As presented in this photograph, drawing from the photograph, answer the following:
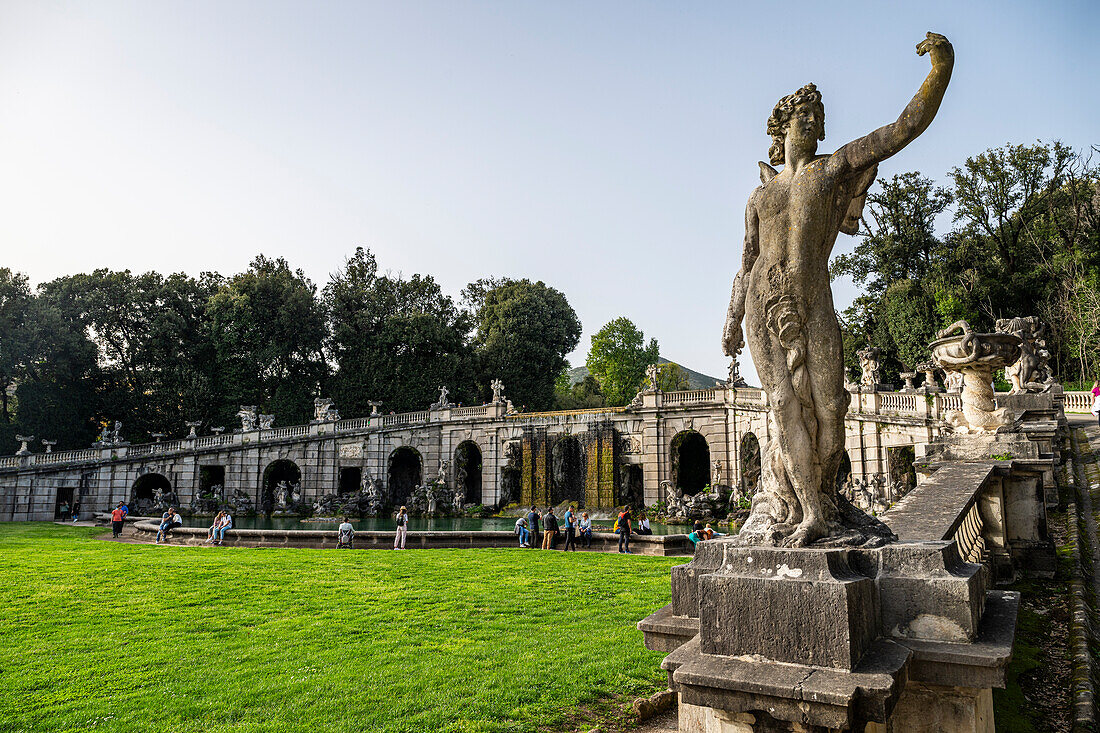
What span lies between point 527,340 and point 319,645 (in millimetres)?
42147

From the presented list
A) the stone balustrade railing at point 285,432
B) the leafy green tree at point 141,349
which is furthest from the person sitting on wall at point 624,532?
the leafy green tree at point 141,349

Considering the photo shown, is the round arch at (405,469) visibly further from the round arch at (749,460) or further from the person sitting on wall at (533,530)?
the person sitting on wall at (533,530)

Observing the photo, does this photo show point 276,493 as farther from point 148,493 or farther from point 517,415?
point 517,415

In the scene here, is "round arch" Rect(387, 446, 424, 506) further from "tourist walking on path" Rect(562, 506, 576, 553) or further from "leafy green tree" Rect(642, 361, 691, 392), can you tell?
"tourist walking on path" Rect(562, 506, 576, 553)

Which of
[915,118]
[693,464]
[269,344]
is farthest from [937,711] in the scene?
[269,344]

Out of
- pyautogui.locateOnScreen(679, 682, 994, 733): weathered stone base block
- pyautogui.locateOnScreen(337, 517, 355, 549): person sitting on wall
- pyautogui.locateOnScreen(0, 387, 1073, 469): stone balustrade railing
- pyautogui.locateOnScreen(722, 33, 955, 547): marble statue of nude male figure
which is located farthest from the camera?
pyautogui.locateOnScreen(0, 387, 1073, 469): stone balustrade railing

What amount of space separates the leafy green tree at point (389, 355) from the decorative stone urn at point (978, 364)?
40.9 metres

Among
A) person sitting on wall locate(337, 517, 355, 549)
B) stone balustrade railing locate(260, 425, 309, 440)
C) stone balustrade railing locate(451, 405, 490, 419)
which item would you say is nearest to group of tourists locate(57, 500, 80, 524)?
stone balustrade railing locate(260, 425, 309, 440)

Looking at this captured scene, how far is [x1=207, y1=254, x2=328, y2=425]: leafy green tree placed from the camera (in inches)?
1793

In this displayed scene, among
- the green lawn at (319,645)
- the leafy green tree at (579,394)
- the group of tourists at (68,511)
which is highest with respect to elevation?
the leafy green tree at (579,394)

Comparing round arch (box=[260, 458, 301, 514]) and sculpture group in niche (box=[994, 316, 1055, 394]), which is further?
round arch (box=[260, 458, 301, 514])

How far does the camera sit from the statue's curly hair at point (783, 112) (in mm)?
3998

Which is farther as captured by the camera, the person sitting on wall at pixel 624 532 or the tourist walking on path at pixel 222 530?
the tourist walking on path at pixel 222 530

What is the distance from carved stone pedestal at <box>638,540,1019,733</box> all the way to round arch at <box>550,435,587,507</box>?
33914 mm
